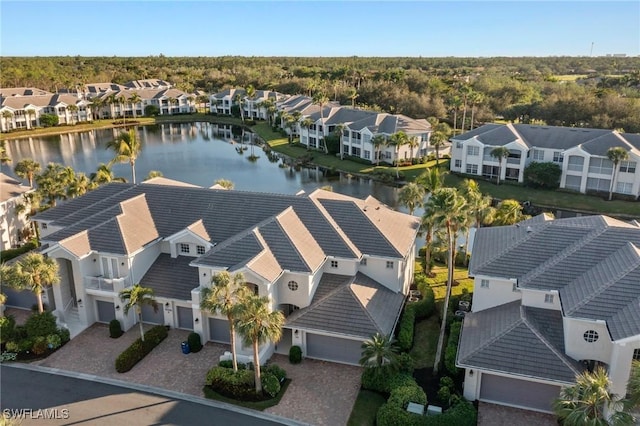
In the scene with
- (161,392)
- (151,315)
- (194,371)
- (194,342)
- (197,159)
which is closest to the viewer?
(161,392)

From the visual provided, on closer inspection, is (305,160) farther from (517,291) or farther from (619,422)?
(619,422)

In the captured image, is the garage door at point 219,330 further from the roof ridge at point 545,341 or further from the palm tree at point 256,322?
the roof ridge at point 545,341

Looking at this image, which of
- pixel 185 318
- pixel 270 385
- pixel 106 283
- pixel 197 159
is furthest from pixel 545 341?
pixel 197 159

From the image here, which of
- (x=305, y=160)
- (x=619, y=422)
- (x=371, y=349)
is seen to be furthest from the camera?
(x=305, y=160)

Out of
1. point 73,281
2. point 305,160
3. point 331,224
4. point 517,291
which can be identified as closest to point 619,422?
point 517,291

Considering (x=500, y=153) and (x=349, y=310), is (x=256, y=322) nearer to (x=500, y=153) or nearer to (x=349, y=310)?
(x=349, y=310)

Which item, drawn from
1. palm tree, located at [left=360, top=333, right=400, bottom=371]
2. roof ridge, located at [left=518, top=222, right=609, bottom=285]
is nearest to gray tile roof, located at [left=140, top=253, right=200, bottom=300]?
palm tree, located at [left=360, top=333, right=400, bottom=371]

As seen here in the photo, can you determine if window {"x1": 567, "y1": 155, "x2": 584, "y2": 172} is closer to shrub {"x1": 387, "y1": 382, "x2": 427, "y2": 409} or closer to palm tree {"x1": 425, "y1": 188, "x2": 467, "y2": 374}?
palm tree {"x1": 425, "y1": 188, "x2": 467, "y2": 374}

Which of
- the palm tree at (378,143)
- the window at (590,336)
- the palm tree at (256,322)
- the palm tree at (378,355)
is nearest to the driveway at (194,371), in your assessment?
the palm tree at (378,355)
